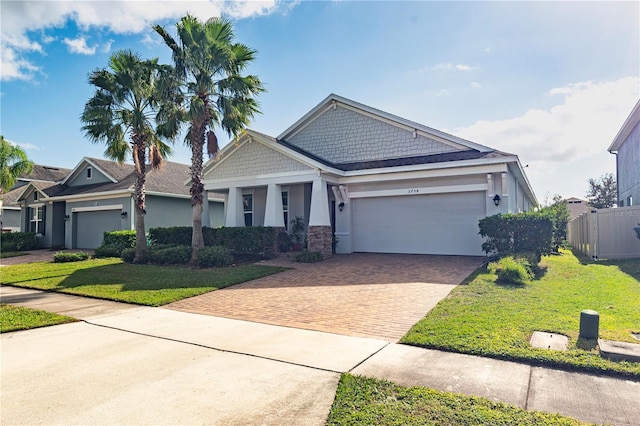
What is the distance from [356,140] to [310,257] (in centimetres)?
644

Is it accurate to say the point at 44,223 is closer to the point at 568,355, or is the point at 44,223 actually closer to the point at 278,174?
the point at 278,174

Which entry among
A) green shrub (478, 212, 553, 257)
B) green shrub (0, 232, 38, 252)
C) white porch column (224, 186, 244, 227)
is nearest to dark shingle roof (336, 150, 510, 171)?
green shrub (478, 212, 553, 257)

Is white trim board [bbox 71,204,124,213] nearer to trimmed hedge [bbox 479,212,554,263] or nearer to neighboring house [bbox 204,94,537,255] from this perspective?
neighboring house [bbox 204,94,537,255]

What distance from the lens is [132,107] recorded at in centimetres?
1520

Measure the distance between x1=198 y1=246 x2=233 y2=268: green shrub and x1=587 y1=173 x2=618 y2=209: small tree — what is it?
39.3 m

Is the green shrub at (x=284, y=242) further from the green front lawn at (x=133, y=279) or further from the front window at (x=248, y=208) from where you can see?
the front window at (x=248, y=208)

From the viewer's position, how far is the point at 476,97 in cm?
1308

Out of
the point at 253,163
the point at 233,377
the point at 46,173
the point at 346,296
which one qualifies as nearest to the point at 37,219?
the point at 46,173

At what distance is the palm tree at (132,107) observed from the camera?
14625 millimetres

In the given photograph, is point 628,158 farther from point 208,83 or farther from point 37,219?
point 37,219

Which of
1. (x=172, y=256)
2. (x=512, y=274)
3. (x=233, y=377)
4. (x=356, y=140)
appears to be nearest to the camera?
(x=233, y=377)

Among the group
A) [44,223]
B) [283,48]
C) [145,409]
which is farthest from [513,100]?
[44,223]

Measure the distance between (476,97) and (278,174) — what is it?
8.04m

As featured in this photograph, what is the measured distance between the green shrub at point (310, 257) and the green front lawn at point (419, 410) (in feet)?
33.0
